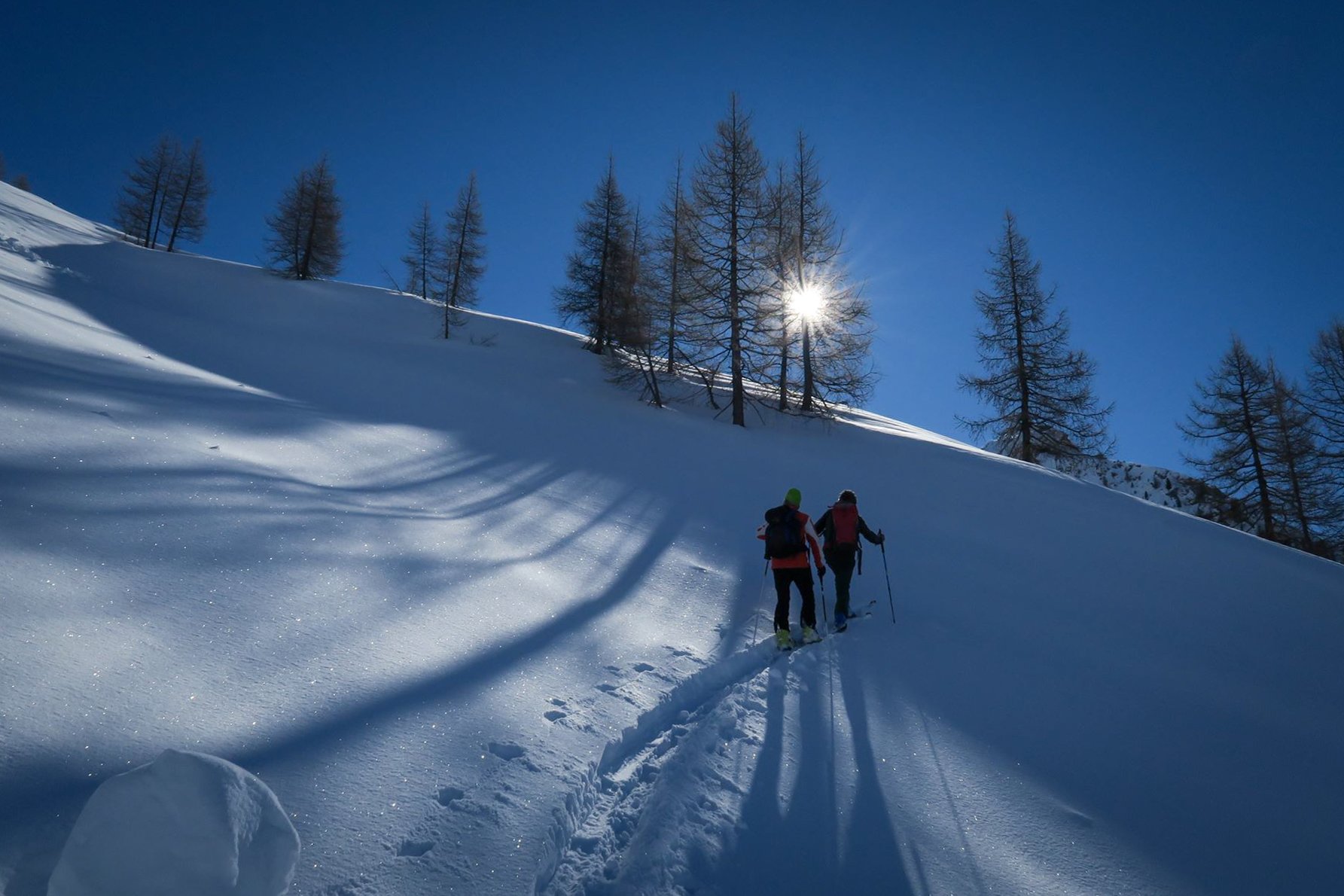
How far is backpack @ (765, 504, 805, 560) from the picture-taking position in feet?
18.8

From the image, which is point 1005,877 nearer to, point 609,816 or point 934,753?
point 934,753

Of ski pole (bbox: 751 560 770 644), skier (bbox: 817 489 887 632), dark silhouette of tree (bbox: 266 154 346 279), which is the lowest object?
ski pole (bbox: 751 560 770 644)

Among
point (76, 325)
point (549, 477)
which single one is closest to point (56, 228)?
point (76, 325)

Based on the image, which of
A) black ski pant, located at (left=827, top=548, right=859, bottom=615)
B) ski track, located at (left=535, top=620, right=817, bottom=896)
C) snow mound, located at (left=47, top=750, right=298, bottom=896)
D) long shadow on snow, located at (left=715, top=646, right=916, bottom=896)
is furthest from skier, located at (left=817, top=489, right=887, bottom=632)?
snow mound, located at (left=47, top=750, right=298, bottom=896)

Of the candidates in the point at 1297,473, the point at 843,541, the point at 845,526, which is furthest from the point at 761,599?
the point at 1297,473

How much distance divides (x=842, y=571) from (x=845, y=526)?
53 centimetres

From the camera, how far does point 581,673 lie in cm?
A: 379

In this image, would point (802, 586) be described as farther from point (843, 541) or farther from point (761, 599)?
point (843, 541)

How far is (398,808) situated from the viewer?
2312mm

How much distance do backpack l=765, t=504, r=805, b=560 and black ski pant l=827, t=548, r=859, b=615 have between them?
78 cm

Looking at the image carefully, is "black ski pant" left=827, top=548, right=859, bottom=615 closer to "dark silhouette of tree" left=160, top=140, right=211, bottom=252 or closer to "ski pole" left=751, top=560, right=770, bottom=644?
"ski pole" left=751, top=560, right=770, bottom=644

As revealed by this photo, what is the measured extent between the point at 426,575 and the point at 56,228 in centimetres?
2773

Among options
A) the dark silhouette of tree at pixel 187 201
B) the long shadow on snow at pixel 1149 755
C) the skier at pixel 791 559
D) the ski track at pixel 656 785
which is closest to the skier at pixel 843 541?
the skier at pixel 791 559

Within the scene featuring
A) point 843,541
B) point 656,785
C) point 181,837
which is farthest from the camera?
point 843,541
